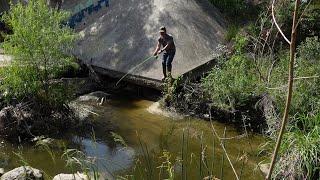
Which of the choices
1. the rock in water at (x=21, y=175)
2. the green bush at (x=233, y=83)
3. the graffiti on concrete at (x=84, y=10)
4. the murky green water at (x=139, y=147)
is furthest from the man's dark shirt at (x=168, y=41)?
the rock in water at (x=21, y=175)

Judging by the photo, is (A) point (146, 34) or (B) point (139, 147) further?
(A) point (146, 34)

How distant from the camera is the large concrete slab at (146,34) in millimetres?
13242

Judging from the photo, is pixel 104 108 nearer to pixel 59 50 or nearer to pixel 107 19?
pixel 59 50

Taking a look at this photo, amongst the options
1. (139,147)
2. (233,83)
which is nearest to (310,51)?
(233,83)

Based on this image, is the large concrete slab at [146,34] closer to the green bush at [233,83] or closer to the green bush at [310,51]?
the green bush at [233,83]

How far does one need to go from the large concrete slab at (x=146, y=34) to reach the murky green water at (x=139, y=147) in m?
1.56

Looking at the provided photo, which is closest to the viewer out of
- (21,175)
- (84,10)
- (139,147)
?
(21,175)

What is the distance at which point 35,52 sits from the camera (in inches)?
414

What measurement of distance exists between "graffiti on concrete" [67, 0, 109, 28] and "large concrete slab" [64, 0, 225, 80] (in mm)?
303

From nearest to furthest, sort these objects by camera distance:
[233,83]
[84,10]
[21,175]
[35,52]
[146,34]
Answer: [21,175]
[35,52]
[233,83]
[146,34]
[84,10]

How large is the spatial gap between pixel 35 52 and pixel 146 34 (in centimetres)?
407

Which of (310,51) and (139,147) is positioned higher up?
(310,51)

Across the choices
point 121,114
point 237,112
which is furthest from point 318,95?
point 121,114

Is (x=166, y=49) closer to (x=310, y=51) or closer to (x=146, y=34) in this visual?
(x=146, y=34)
